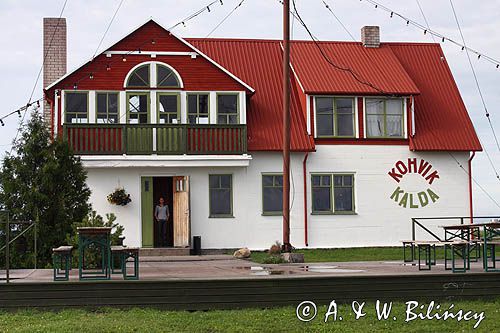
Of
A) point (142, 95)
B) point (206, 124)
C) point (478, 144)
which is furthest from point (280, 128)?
point (478, 144)

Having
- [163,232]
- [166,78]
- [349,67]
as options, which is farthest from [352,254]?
[166,78]

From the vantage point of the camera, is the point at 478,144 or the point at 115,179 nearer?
the point at 115,179

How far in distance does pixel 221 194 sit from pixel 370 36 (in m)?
8.60

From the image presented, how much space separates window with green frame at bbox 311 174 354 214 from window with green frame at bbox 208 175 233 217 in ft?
8.81

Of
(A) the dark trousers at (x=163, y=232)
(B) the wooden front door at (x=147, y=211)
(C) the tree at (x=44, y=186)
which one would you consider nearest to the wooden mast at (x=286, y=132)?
(C) the tree at (x=44, y=186)

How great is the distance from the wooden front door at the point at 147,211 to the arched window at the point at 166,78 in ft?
9.57

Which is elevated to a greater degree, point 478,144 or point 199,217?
point 478,144

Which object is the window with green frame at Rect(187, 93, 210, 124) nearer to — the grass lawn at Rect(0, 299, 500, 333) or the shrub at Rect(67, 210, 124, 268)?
the shrub at Rect(67, 210, 124, 268)

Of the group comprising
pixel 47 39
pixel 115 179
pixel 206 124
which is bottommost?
pixel 115 179

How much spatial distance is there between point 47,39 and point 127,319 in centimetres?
1835

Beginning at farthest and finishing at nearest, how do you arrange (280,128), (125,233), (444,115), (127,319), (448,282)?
(444,115), (280,128), (125,233), (448,282), (127,319)

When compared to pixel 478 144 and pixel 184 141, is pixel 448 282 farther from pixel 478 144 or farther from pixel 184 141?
pixel 478 144

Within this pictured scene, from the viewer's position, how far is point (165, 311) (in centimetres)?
1309

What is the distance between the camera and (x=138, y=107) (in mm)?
26969
